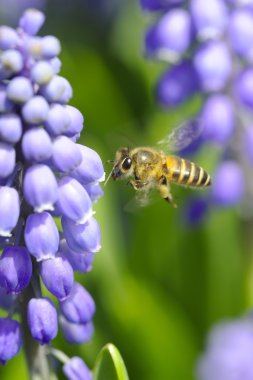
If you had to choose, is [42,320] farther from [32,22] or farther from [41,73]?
[32,22]

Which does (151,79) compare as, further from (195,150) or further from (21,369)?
(21,369)

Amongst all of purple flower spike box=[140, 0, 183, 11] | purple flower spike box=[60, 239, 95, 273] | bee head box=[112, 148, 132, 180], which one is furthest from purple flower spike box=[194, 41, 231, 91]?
purple flower spike box=[60, 239, 95, 273]

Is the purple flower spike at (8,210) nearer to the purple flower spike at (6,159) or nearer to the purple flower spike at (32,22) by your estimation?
the purple flower spike at (6,159)

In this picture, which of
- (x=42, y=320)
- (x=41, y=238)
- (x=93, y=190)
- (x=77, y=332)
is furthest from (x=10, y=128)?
(x=77, y=332)

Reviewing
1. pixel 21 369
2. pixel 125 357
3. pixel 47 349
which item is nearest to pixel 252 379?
pixel 125 357

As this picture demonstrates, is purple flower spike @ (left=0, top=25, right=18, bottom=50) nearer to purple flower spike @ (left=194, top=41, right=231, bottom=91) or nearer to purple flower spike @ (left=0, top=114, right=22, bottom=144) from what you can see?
purple flower spike @ (left=0, top=114, right=22, bottom=144)
